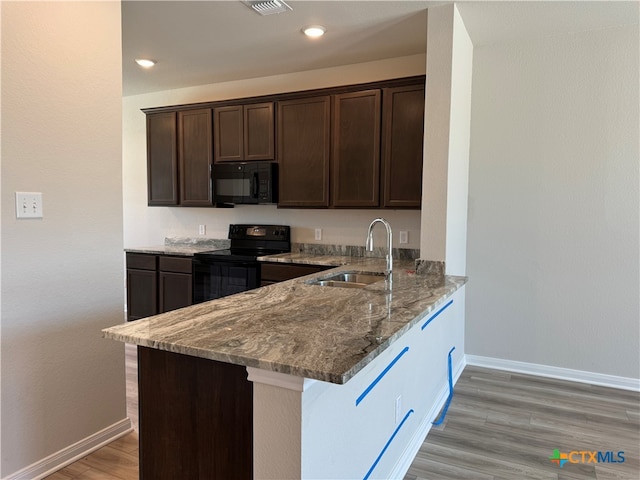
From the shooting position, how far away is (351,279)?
296cm

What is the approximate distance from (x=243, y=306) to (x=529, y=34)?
296cm

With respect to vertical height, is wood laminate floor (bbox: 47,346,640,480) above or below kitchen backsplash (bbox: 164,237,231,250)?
below

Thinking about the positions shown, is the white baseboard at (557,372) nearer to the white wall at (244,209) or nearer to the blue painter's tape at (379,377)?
the white wall at (244,209)

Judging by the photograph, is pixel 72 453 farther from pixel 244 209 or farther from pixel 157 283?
pixel 244 209

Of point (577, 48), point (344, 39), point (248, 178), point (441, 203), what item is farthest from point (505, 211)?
point (248, 178)

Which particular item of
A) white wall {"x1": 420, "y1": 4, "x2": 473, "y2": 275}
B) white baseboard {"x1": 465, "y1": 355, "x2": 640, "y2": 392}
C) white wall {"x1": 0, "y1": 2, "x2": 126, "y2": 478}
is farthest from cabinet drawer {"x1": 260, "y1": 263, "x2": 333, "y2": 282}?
white baseboard {"x1": 465, "y1": 355, "x2": 640, "y2": 392}

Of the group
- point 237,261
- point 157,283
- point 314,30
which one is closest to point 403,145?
point 314,30

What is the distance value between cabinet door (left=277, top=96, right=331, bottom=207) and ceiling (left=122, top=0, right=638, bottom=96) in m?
0.46

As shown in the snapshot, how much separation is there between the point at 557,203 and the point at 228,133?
9.79ft

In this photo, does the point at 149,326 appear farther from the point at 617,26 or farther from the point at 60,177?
the point at 617,26

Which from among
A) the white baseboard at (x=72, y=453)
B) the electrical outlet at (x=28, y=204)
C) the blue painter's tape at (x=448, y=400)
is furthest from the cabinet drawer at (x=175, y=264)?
the blue painter's tape at (x=448, y=400)

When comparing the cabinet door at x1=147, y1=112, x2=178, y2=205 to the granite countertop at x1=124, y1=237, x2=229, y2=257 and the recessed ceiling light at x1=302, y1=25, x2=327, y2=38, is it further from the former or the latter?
the recessed ceiling light at x1=302, y1=25, x2=327, y2=38

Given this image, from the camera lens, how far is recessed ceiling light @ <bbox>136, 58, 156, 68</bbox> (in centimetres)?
394

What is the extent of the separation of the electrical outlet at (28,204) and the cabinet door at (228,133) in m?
2.30
